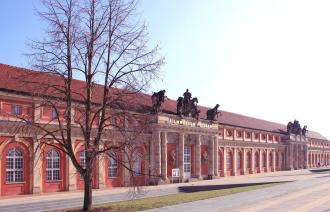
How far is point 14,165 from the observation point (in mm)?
32906

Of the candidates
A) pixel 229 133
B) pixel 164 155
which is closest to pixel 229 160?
pixel 229 133

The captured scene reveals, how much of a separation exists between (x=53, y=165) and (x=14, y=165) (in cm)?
381

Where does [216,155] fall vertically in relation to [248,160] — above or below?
above

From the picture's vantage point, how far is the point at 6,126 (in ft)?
105

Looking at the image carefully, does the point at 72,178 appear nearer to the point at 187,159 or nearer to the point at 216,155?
the point at 187,159

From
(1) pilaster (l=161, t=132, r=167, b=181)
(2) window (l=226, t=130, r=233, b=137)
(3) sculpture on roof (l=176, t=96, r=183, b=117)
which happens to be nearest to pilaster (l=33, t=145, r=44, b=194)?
(1) pilaster (l=161, t=132, r=167, b=181)

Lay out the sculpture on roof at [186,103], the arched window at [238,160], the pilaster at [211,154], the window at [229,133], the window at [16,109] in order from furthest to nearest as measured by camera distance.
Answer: the arched window at [238,160], the window at [229,133], the pilaster at [211,154], the sculpture on roof at [186,103], the window at [16,109]

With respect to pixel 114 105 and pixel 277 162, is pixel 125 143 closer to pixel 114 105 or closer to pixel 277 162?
pixel 114 105

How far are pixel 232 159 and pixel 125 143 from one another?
46.8 metres

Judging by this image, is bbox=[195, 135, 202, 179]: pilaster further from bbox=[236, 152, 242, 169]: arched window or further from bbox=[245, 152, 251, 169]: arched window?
bbox=[245, 152, 251, 169]: arched window

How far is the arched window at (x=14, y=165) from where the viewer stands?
32.5m

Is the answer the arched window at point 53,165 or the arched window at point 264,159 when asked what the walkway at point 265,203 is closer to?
the arched window at point 53,165

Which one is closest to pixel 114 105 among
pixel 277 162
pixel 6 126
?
pixel 6 126

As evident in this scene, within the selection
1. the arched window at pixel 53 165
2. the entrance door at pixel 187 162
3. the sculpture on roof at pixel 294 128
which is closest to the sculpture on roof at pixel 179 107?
the entrance door at pixel 187 162
